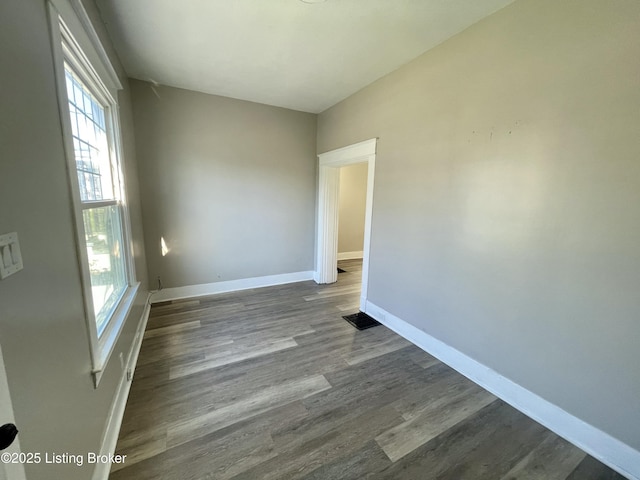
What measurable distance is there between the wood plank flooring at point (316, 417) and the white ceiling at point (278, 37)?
8.92ft


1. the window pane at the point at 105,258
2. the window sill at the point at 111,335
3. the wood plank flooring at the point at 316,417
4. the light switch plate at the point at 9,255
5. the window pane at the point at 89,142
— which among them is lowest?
the wood plank flooring at the point at 316,417

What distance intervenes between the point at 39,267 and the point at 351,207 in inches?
206

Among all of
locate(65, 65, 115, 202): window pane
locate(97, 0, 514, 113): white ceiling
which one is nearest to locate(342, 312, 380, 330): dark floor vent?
locate(65, 65, 115, 202): window pane

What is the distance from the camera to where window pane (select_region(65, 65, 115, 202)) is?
144cm

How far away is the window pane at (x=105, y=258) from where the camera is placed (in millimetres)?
1533

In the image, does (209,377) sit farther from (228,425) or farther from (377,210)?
(377,210)

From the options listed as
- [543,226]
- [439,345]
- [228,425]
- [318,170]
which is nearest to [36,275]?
[228,425]

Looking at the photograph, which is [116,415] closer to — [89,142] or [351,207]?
[89,142]

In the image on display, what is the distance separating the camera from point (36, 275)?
84 cm

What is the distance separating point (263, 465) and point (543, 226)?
219 centimetres

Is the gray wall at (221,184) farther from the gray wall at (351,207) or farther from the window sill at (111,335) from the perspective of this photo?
the gray wall at (351,207)

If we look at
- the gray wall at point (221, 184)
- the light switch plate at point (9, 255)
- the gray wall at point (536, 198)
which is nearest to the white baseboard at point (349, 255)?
the gray wall at point (221, 184)

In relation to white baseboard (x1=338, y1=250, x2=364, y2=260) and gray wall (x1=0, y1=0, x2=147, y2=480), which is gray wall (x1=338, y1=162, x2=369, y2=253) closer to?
white baseboard (x1=338, y1=250, x2=364, y2=260)

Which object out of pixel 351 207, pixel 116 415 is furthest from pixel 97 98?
pixel 351 207
